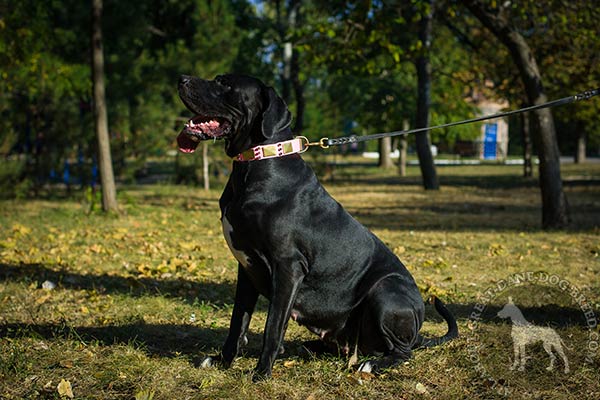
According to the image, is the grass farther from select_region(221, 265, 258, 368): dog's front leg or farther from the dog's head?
the dog's head

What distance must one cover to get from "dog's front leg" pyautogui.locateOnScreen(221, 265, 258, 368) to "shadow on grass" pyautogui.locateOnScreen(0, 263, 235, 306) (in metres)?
1.72

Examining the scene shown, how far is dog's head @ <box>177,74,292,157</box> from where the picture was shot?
148 inches

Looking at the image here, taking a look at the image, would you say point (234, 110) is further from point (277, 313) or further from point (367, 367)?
point (367, 367)

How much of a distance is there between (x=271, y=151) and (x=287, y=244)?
56 cm

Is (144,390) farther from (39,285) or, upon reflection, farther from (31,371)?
(39,285)

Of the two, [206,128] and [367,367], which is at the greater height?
[206,128]

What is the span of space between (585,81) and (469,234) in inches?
438

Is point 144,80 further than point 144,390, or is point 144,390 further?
point 144,80

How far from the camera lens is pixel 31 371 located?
3.79 meters

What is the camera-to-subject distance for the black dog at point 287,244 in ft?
12.1

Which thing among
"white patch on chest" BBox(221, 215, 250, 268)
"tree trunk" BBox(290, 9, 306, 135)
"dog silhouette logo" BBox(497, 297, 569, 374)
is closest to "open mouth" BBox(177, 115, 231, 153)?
"white patch on chest" BBox(221, 215, 250, 268)

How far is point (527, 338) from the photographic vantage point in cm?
457

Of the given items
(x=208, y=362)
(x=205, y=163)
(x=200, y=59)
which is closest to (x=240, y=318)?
(x=208, y=362)

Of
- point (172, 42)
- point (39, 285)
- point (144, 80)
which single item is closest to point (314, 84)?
point (172, 42)
